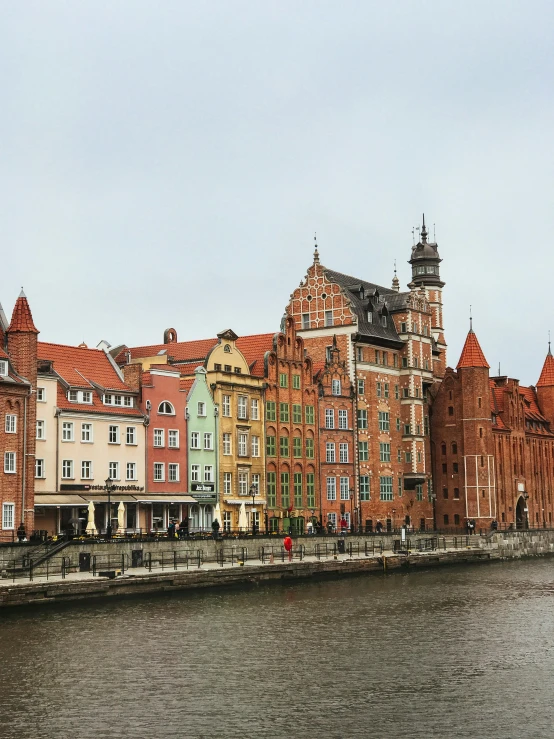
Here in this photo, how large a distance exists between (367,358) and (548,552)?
101ft

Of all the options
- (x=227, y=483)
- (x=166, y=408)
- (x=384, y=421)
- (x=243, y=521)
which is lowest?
(x=243, y=521)

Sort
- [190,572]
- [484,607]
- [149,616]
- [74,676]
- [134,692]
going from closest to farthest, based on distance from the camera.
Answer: [134,692] < [74,676] < [149,616] < [484,607] < [190,572]

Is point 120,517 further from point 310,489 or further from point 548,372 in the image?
point 548,372

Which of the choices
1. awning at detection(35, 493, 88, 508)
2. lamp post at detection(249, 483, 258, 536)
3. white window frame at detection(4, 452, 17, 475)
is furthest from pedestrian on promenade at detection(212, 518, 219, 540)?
white window frame at detection(4, 452, 17, 475)

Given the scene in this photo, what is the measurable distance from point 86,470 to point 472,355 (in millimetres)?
55111

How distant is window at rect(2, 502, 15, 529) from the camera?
244ft

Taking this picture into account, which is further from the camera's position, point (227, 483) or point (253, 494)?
point (227, 483)

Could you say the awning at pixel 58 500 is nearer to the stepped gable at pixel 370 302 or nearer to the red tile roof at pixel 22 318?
the red tile roof at pixel 22 318

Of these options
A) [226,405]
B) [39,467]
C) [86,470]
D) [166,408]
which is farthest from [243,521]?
[39,467]

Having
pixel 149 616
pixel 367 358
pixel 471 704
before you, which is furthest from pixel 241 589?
pixel 367 358

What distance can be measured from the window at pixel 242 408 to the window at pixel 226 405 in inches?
53.0

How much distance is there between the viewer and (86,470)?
84.5 meters

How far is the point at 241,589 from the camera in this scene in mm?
71688

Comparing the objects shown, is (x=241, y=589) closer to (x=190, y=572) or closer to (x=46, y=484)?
(x=190, y=572)
